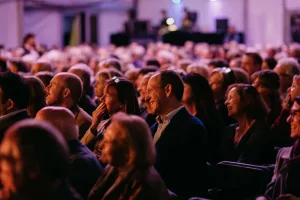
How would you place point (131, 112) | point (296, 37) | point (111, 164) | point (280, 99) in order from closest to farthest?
1. point (111, 164)
2. point (131, 112)
3. point (280, 99)
4. point (296, 37)

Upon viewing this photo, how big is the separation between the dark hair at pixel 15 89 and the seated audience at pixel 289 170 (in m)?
2.18

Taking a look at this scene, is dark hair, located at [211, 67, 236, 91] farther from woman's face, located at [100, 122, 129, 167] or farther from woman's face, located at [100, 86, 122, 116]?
woman's face, located at [100, 122, 129, 167]

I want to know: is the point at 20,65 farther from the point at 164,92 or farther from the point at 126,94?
the point at 164,92

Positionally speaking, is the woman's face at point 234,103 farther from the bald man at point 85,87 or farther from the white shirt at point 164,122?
the bald man at point 85,87

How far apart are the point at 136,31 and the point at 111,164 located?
25.1 metres

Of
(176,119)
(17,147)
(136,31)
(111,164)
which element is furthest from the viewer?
(136,31)

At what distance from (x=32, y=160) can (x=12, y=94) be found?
2.81 m

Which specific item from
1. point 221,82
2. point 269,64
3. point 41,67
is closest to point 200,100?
point 221,82

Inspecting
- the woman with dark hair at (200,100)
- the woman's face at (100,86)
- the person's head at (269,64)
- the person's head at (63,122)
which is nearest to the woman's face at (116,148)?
the person's head at (63,122)

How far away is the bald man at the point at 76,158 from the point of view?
14.9 feet

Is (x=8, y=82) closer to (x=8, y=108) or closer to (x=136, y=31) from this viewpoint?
(x=8, y=108)

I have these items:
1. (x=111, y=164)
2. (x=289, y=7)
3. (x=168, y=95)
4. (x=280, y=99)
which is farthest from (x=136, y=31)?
(x=111, y=164)

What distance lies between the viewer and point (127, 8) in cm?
3195

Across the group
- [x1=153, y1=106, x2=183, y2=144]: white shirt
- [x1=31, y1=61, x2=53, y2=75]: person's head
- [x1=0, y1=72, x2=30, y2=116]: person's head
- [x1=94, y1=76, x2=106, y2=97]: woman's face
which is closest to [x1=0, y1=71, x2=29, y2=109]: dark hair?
[x1=0, y1=72, x2=30, y2=116]: person's head
